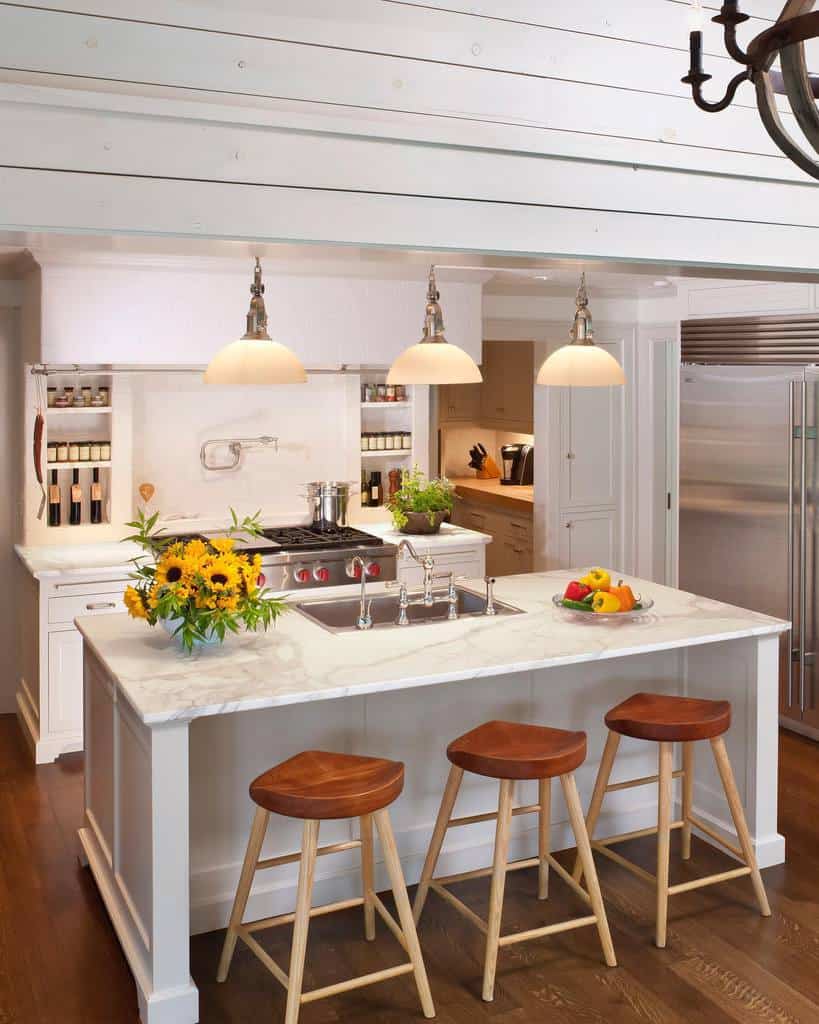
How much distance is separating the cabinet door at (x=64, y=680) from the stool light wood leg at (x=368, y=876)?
219cm

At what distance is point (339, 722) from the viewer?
3494 millimetres

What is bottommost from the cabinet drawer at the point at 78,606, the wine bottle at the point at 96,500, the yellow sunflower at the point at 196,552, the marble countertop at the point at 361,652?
the cabinet drawer at the point at 78,606

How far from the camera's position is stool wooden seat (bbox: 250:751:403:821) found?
107 inches

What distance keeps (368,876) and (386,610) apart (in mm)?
1056

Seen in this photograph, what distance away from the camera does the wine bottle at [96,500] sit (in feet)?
17.6

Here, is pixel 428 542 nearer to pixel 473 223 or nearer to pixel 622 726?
pixel 622 726

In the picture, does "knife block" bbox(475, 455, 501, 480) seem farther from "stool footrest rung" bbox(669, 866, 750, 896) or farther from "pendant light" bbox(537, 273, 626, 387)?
"stool footrest rung" bbox(669, 866, 750, 896)

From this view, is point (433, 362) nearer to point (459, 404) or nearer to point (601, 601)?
point (601, 601)

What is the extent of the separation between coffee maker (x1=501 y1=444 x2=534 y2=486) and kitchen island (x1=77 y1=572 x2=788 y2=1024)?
147 inches

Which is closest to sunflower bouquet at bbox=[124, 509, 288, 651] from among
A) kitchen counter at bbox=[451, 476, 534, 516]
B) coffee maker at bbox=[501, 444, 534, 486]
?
kitchen counter at bbox=[451, 476, 534, 516]

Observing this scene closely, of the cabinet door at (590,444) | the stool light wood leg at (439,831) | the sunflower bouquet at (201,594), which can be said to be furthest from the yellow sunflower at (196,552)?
the cabinet door at (590,444)

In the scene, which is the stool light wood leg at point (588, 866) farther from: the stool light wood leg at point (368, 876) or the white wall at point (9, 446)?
the white wall at point (9, 446)

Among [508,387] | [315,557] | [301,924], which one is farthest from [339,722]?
[508,387]

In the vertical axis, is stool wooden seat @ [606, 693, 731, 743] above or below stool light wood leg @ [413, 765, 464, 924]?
above
